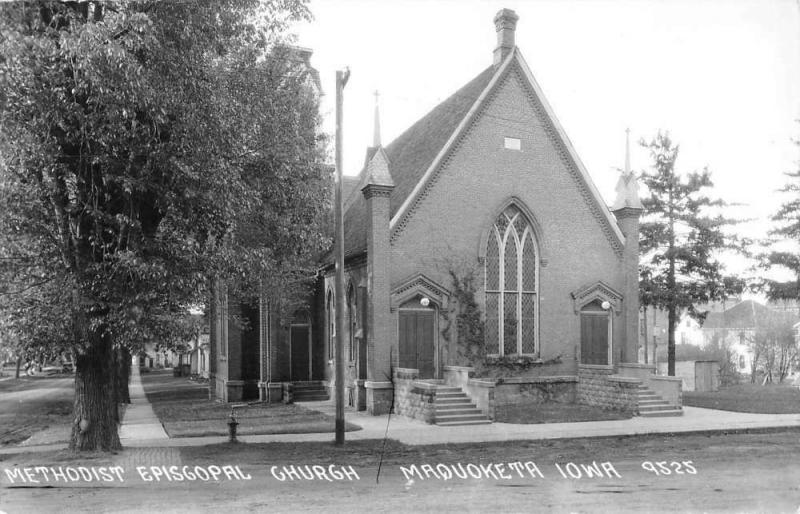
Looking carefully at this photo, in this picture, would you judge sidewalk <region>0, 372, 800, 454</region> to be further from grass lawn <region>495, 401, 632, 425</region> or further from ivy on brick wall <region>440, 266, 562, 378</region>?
ivy on brick wall <region>440, 266, 562, 378</region>

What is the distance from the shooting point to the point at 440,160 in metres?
22.5

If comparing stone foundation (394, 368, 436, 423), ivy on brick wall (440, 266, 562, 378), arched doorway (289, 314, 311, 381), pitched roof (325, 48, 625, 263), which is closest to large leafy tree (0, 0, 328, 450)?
stone foundation (394, 368, 436, 423)

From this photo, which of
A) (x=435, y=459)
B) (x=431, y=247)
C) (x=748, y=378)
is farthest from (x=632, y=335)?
(x=748, y=378)

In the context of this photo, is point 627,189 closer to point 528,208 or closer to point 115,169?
point 528,208

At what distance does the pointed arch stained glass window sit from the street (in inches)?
317

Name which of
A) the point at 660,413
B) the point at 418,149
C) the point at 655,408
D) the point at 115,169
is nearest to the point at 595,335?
the point at 655,408

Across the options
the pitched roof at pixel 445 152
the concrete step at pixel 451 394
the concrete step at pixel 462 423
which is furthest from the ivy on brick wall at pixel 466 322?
the concrete step at pixel 462 423

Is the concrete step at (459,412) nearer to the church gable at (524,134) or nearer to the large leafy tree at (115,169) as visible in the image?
the church gable at (524,134)

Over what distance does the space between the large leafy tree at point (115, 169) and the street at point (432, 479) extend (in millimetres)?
2452

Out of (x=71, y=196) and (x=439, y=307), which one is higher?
(x=71, y=196)

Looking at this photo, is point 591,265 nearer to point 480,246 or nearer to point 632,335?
Result: point 632,335

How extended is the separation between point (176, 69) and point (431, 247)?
11353mm

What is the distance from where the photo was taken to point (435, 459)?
13070 mm

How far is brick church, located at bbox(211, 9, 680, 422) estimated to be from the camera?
21.3m
